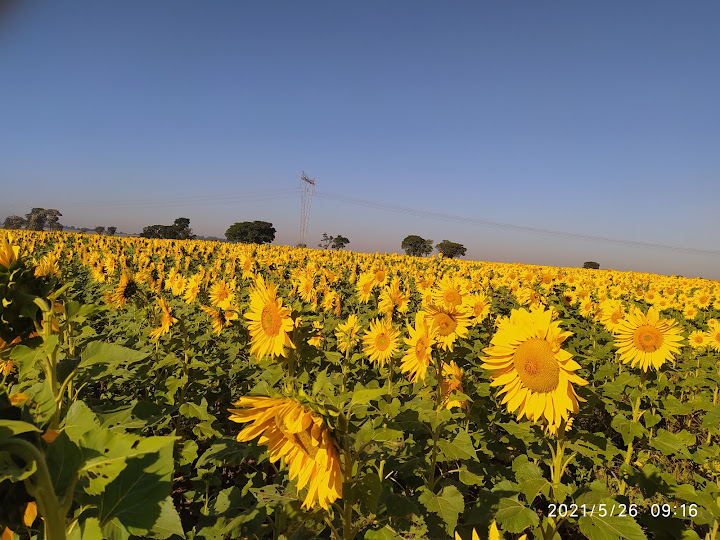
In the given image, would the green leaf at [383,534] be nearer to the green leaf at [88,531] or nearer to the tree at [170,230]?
the green leaf at [88,531]

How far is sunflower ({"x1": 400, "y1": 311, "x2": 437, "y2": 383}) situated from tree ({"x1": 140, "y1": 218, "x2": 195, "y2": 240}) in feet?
207

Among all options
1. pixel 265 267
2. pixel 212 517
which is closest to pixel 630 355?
pixel 212 517

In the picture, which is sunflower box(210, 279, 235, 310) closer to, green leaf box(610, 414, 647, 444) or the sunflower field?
the sunflower field

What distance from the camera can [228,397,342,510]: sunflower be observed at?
50.1 inches

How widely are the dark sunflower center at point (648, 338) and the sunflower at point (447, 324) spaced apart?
65.1 inches

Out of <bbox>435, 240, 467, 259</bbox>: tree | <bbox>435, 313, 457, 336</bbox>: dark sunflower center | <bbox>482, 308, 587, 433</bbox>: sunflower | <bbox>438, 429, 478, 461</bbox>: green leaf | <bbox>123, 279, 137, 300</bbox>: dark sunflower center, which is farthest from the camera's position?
Answer: <bbox>435, 240, 467, 259</bbox>: tree

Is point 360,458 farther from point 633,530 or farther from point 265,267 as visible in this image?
point 265,267

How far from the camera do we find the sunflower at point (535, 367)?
2.27 meters

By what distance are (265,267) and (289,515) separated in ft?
41.1

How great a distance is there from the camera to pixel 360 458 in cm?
193

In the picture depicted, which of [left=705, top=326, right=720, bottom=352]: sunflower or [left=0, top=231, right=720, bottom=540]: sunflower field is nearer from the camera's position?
[left=0, top=231, right=720, bottom=540]: sunflower field

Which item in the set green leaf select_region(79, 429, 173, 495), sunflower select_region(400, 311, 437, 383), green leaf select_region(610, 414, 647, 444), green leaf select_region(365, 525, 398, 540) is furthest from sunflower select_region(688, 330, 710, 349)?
green leaf select_region(79, 429, 173, 495)

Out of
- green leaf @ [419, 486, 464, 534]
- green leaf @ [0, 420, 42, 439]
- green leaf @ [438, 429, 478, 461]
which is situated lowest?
green leaf @ [419, 486, 464, 534]

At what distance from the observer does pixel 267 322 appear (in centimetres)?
270
